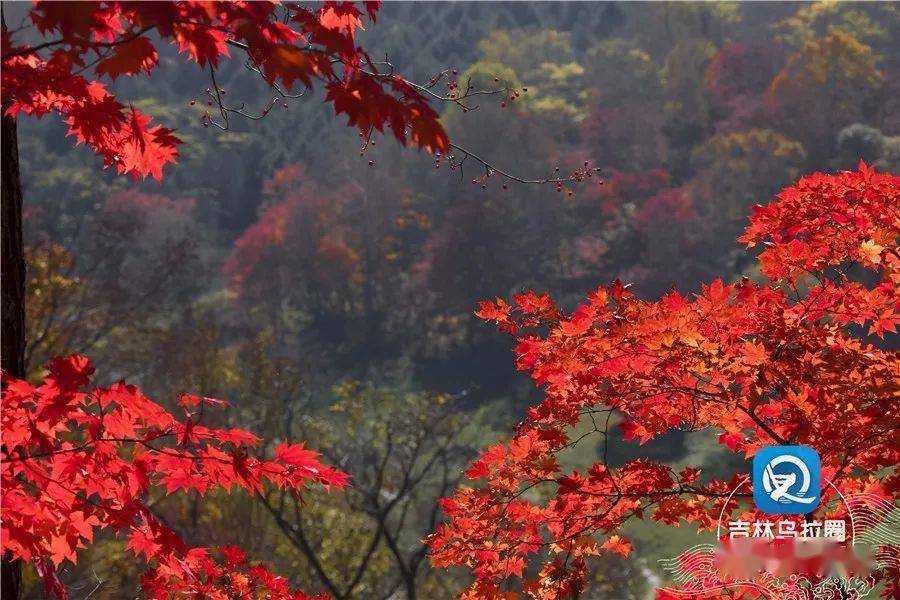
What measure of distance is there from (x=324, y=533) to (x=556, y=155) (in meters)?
25.2

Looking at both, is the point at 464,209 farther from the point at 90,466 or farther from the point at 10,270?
the point at 90,466

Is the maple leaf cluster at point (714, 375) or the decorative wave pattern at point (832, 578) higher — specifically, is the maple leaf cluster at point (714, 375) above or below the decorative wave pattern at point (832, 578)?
above

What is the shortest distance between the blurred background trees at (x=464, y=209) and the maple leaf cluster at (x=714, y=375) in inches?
588

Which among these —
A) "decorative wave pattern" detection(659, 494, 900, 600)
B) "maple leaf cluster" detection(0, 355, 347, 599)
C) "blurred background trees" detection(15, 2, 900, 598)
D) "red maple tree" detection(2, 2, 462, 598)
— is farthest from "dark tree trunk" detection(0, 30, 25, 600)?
"blurred background trees" detection(15, 2, 900, 598)

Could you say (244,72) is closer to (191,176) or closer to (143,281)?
(191,176)

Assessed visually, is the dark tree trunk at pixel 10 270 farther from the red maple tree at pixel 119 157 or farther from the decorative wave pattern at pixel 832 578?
the decorative wave pattern at pixel 832 578

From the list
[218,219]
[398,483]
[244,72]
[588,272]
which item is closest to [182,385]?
[398,483]

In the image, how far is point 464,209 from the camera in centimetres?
3173

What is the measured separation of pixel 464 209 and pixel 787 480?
2808 cm

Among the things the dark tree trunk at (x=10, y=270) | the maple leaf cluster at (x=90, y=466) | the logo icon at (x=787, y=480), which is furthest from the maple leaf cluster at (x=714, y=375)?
the dark tree trunk at (x=10, y=270)

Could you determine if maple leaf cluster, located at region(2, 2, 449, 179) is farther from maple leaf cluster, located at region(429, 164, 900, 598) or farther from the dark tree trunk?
maple leaf cluster, located at region(429, 164, 900, 598)

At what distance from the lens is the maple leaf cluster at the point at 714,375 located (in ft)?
12.4

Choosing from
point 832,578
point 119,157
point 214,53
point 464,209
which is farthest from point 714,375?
point 464,209

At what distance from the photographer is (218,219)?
42.6 meters
